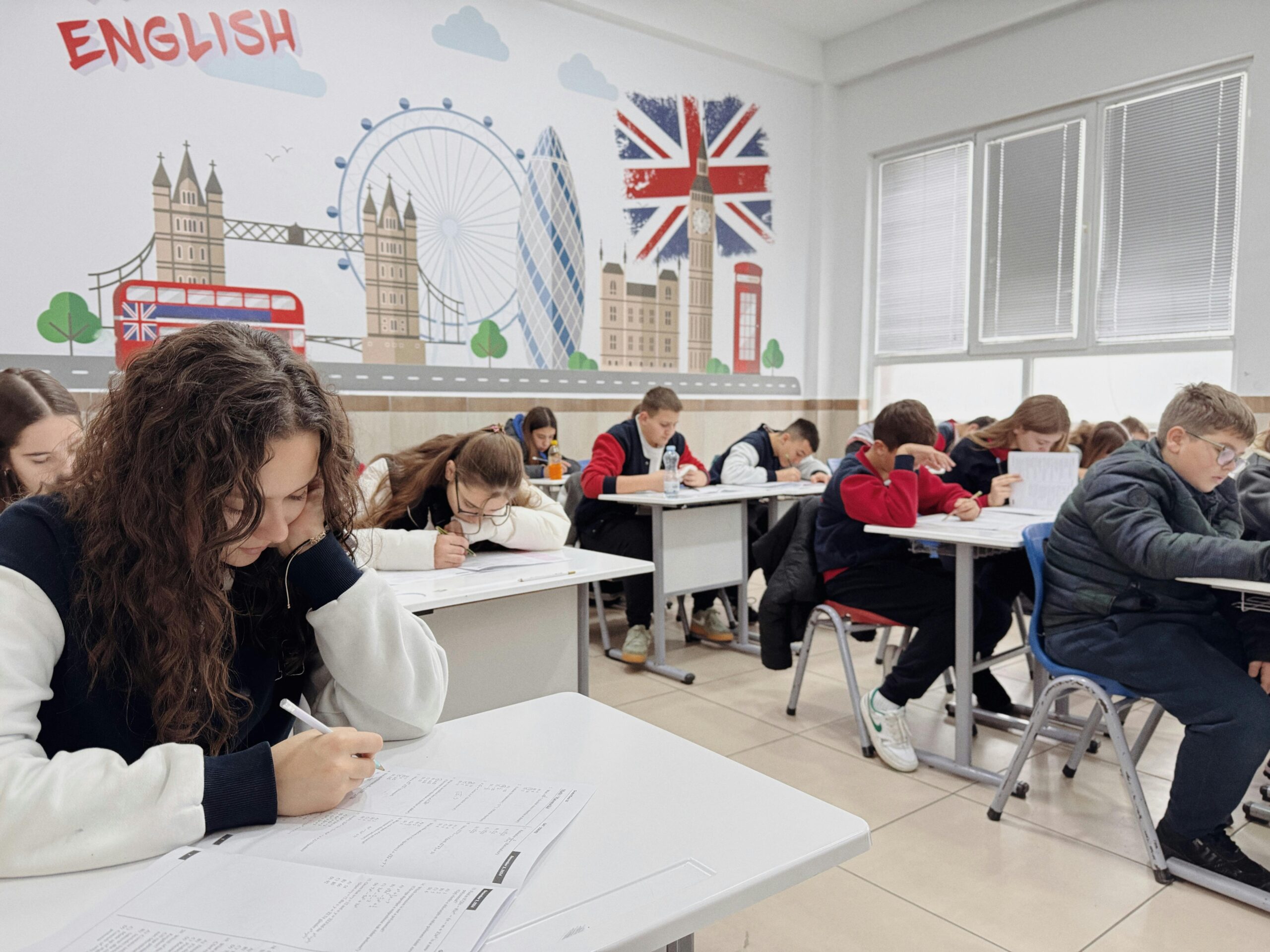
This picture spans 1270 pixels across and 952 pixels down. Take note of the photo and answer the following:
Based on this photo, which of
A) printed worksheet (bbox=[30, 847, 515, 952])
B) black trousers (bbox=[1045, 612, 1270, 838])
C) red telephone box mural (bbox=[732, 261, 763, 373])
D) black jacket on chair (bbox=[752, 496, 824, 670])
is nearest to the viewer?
printed worksheet (bbox=[30, 847, 515, 952])

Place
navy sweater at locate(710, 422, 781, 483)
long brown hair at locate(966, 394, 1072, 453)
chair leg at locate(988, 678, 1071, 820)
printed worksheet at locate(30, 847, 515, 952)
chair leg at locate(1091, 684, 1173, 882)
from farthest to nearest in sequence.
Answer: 1. navy sweater at locate(710, 422, 781, 483)
2. long brown hair at locate(966, 394, 1072, 453)
3. chair leg at locate(988, 678, 1071, 820)
4. chair leg at locate(1091, 684, 1173, 882)
5. printed worksheet at locate(30, 847, 515, 952)

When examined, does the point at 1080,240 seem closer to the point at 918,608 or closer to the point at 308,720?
the point at 918,608

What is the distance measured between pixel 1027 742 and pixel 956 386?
4.67 m

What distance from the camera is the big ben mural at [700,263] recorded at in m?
6.32

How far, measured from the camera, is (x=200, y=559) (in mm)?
868

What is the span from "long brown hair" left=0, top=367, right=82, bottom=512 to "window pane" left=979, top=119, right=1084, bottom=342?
584cm

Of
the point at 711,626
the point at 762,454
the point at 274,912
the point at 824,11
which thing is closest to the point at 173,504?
the point at 274,912

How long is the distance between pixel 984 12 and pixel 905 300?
79.9 inches

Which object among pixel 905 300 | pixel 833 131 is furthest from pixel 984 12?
pixel 905 300

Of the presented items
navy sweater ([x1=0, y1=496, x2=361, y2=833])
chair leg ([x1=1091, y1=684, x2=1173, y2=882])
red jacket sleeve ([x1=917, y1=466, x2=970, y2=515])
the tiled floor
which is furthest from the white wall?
navy sweater ([x1=0, y1=496, x2=361, y2=833])

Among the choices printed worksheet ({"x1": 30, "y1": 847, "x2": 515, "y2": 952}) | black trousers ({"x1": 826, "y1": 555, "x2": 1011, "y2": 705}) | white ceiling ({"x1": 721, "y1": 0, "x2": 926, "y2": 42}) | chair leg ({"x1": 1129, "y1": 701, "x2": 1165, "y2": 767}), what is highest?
white ceiling ({"x1": 721, "y1": 0, "x2": 926, "y2": 42})

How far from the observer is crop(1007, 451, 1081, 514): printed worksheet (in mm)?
3100

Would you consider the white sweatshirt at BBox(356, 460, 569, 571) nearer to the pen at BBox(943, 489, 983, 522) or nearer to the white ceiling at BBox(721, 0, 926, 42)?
the pen at BBox(943, 489, 983, 522)

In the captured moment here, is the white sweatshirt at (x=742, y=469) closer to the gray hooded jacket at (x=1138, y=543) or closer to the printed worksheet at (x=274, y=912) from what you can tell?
the gray hooded jacket at (x=1138, y=543)
